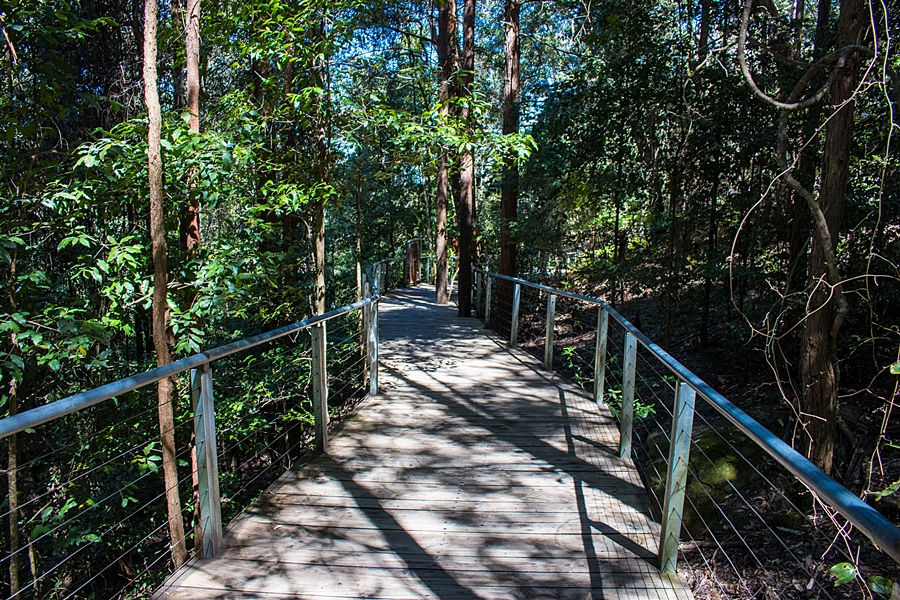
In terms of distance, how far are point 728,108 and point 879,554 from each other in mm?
5278

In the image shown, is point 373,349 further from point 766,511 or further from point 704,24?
point 704,24

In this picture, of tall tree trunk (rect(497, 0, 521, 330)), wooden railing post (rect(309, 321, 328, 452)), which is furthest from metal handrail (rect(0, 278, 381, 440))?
tall tree trunk (rect(497, 0, 521, 330))

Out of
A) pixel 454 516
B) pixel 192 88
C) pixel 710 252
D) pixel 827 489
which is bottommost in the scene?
pixel 454 516

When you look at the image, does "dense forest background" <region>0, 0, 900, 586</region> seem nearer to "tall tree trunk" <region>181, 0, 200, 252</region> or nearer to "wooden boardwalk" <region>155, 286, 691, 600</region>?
"tall tree trunk" <region>181, 0, 200, 252</region>

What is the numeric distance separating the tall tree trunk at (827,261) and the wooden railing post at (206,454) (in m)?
3.73

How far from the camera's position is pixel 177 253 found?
5.86 metres

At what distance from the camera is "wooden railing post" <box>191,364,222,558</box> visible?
2.76 meters

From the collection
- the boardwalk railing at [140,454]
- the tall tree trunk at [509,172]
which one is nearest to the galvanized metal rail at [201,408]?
the boardwalk railing at [140,454]

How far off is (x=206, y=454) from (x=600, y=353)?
355 centimetres

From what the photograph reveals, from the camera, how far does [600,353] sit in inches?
208

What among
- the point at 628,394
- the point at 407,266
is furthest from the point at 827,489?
the point at 407,266

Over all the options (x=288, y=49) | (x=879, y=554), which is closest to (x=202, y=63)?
(x=288, y=49)

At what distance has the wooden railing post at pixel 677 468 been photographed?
2.71m

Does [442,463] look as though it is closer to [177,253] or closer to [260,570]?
[260,570]
